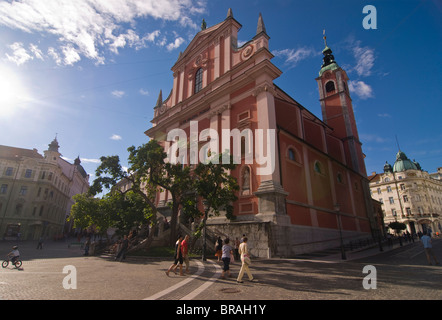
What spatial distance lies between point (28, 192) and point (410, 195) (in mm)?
83466

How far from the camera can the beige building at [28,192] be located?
38000mm

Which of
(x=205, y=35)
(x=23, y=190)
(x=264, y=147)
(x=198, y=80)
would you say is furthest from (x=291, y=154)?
(x=23, y=190)

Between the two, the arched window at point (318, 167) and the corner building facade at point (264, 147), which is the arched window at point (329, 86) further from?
the arched window at point (318, 167)

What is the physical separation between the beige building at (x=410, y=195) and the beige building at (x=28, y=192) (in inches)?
2920

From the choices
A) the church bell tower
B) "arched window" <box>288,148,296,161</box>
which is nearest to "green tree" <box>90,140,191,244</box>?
"arched window" <box>288,148,296,161</box>

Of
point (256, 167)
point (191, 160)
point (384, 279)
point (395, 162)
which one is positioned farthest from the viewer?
point (395, 162)

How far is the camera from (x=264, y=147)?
644 inches

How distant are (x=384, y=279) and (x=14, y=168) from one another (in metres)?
52.9

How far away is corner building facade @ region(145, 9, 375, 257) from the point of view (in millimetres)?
15023

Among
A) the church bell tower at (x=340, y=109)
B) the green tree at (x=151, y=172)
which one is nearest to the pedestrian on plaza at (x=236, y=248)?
the green tree at (x=151, y=172)
